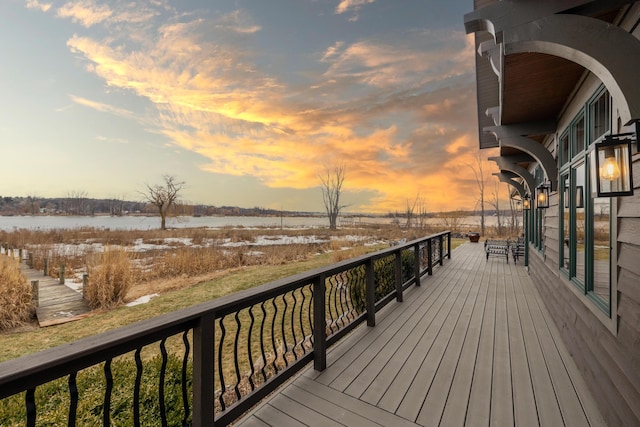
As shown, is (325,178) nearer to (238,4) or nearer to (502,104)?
(238,4)

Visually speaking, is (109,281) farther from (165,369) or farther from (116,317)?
(165,369)

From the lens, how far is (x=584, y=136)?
8.22 feet

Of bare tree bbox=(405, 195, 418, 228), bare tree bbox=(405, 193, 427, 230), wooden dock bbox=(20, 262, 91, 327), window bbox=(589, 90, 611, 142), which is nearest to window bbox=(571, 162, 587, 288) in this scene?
window bbox=(589, 90, 611, 142)

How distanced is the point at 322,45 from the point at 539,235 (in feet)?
26.1

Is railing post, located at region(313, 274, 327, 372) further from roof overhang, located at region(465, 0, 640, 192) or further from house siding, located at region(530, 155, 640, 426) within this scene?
roof overhang, located at region(465, 0, 640, 192)

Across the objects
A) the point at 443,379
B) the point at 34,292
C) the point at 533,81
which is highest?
the point at 533,81

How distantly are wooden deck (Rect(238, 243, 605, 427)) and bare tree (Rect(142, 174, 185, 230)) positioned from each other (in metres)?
28.7

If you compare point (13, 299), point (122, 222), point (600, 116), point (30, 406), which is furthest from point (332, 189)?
point (30, 406)

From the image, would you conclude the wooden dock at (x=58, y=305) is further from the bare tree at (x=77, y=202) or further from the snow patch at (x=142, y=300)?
the bare tree at (x=77, y=202)

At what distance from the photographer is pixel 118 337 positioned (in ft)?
3.60

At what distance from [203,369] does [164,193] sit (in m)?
30.5

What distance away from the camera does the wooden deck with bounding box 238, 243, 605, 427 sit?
1.83m

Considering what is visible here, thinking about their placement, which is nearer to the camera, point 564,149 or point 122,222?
point 564,149

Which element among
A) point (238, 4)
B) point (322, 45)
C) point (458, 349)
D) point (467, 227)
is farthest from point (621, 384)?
point (467, 227)
